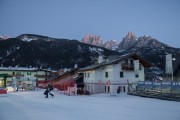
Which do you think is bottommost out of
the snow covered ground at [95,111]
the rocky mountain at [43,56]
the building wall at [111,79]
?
the snow covered ground at [95,111]

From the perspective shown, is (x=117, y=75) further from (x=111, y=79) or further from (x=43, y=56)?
(x=43, y=56)

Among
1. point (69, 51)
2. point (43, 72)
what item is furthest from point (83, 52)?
point (43, 72)

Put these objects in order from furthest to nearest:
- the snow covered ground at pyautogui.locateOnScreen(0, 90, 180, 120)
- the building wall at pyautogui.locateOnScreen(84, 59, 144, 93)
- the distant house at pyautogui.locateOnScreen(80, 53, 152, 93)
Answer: the building wall at pyautogui.locateOnScreen(84, 59, 144, 93) → the distant house at pyautogui.locateOnScreen(80, 53, 152, 93) → the snow covered ground at pyautogui.locateOnScreen(0, 90, 180, 120)

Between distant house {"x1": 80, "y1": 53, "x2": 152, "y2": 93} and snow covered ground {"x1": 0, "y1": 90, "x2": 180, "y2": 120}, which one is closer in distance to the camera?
snow covered ground {"x1": 0, "y1": 90, "x2": 180, "y2": 120}

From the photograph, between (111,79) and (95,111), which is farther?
(111,79)

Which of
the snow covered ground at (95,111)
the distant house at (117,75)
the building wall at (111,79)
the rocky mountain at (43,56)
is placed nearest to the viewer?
the snow covered ground at (95,111)

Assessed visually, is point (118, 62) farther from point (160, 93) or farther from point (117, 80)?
point (160, 93)

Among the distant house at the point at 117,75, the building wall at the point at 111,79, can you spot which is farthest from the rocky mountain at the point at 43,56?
the distant house at the point at 117,75

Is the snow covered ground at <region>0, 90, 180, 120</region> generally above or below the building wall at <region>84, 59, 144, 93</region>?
below

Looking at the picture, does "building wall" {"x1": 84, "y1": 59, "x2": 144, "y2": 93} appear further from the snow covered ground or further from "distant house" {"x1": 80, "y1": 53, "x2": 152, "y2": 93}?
the snow covered ground

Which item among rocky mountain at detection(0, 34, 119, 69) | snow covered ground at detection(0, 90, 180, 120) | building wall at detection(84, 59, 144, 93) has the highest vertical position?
rocky mountain at detection(0, 34, 119, 69)

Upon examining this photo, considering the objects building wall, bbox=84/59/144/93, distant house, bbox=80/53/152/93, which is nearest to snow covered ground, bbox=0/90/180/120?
distant house, bbox=80/53/152/93

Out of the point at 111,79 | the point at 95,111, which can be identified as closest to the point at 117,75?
the point at 111,79

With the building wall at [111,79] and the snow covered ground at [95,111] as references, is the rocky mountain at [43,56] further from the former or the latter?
the snow covered ground at [95,111]
